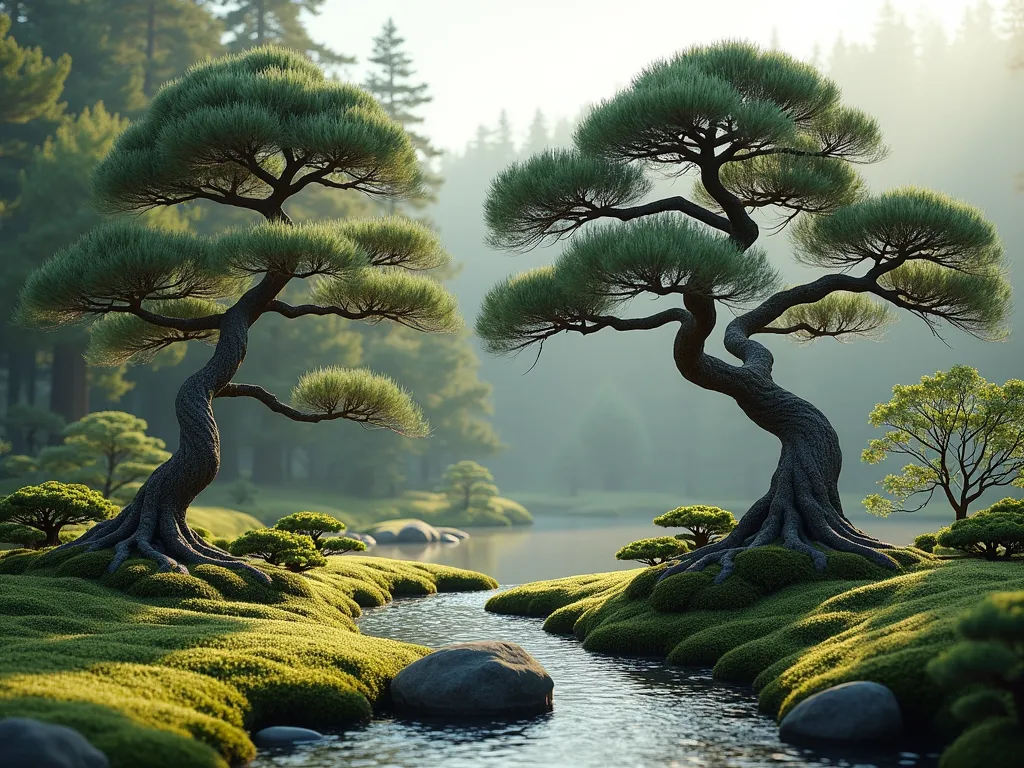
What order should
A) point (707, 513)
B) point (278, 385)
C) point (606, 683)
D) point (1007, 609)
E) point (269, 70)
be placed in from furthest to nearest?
point (278, 385) < point (707, 513) < point (269, 70) < point (606, 683) < point (1007, 609)

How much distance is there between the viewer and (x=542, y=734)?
9.04m

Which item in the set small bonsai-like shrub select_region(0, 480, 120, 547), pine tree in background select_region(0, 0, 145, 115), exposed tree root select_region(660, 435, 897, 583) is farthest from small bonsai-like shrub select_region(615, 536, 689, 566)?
pine tree in background select_region(0, 0, 145, 115)

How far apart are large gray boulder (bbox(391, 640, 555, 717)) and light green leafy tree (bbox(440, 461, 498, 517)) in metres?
38.4

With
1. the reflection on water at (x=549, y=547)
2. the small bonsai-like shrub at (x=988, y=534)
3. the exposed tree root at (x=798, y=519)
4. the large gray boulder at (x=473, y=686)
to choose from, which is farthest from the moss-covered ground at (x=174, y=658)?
the reflection on water at (x=549, y=547)

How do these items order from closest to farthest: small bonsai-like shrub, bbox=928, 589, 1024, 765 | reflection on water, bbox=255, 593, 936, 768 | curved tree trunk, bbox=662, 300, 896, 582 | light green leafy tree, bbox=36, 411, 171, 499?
1. small bonsai-like shrub, bbox=928, 589, 1024, 765
2. reflection on water, bbox=255, 593, 936, 768
3. curved tree trunk, bbox=662, 300, 896, 582
4. light green leafy tree, bbox=36, 411, 171, 499

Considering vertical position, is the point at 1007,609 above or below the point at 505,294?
below

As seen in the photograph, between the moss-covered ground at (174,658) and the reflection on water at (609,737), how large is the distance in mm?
683

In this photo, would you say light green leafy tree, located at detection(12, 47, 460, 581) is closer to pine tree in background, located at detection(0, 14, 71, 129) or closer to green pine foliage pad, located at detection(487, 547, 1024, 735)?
green pine foliage pad, located at detection(487, 547, 1024, 735)

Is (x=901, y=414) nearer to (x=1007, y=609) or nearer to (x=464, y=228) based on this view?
(x=1007, y=609)

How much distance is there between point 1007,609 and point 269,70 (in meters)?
14.1

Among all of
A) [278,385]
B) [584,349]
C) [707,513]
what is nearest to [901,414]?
[707,513]

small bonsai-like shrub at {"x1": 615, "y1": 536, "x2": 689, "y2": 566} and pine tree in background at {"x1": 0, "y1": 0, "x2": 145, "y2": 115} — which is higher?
pine tree in background at {"x1": 0, "y1": 0, "x2": 145, "y2": 115}

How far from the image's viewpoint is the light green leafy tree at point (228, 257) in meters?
15.6

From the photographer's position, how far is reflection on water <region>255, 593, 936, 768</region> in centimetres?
802
